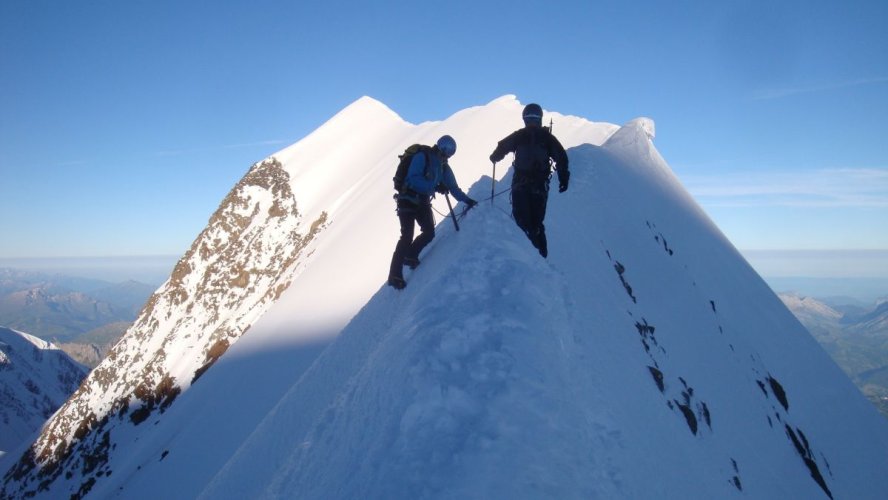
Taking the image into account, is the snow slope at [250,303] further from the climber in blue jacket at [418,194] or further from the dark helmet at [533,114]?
the dark helmet at [533,114]

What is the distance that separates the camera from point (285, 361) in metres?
21.3

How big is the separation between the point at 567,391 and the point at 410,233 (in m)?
4.31

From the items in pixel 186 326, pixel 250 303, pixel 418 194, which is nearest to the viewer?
pixel 418 194

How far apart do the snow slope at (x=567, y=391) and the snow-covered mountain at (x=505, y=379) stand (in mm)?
28

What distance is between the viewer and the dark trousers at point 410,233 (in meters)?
7.75

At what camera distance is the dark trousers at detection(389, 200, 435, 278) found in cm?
775

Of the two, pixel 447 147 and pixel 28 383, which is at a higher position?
pixel 28 383

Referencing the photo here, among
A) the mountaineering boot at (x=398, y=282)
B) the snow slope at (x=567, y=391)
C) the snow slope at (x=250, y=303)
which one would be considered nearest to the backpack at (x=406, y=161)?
the snow slope at (x=567, y=391)

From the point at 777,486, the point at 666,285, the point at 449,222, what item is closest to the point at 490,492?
the point at 449,222

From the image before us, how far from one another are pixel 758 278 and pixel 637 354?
55.1 feet

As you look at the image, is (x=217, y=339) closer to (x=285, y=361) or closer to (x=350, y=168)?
(x=285, y=361)

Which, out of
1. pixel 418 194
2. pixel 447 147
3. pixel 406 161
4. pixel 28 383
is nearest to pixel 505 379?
pixel 418 194

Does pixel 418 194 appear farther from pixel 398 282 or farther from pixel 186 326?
pixel 186 326

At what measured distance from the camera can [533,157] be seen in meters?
7.57
